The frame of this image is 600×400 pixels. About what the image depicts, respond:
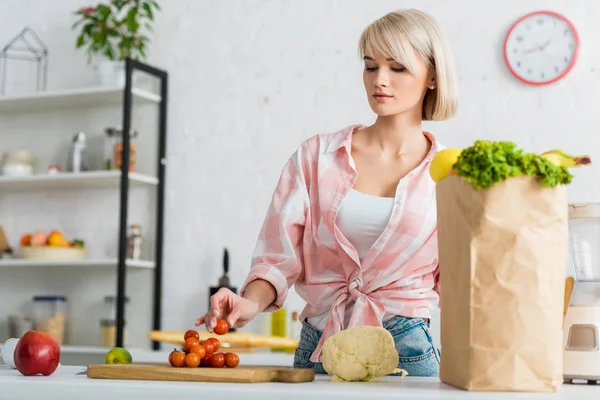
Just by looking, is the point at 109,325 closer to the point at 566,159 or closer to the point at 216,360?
the point at 216,360

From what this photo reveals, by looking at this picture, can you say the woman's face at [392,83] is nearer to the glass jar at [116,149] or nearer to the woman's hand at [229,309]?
the woman's hand at [229,309]

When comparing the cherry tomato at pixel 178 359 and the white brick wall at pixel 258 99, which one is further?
the white brick wall at pixel 258 99

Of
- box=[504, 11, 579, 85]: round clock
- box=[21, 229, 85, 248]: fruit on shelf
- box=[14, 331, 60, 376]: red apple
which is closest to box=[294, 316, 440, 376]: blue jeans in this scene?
box=[14, 331, 60, 376]: red apple

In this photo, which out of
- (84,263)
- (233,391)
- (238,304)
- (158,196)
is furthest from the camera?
(158,196)

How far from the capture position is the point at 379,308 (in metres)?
1.57

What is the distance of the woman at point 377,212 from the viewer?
156cm

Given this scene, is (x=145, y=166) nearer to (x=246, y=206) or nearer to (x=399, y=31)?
(x=246, y=206)

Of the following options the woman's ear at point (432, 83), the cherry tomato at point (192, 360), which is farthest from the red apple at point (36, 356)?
the woman's ear at point (432, 83)

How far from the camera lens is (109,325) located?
12.5 feet

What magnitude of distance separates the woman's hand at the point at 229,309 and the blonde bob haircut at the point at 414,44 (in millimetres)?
536

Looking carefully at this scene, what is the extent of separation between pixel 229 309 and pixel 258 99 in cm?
255

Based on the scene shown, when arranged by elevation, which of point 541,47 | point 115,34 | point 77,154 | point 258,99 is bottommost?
point 77,154

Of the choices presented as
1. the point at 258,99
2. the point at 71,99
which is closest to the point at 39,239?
the point at 71,99

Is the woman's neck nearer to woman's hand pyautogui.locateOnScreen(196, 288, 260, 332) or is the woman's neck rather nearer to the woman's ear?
the woman's ear
